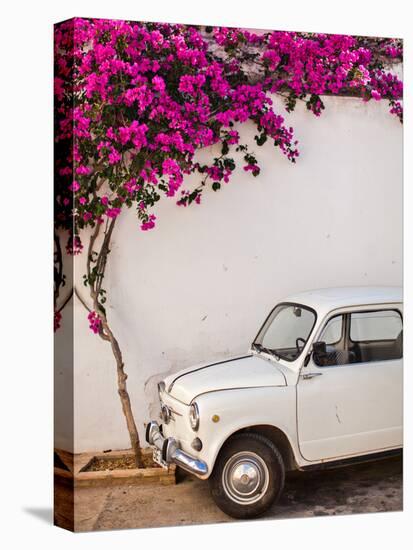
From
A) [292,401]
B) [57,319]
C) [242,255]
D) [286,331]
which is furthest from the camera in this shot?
[242,255]

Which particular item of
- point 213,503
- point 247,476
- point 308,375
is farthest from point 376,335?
point 213,503

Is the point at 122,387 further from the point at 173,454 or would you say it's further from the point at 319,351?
the point at 319,351

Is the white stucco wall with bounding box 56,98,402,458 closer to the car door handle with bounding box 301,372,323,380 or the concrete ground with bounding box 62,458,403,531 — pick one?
the concrete ground with bounding box 62,458,403,531

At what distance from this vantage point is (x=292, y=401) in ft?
18.3

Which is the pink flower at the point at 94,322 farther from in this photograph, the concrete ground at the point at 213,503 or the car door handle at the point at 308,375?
the car door handle at the point at 308,375

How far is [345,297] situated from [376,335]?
35cm

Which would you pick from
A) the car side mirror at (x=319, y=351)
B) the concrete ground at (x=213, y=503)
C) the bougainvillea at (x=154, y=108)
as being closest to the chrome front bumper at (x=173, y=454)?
the concrete ground at (x=213, y=503)

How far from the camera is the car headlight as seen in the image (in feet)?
17.5

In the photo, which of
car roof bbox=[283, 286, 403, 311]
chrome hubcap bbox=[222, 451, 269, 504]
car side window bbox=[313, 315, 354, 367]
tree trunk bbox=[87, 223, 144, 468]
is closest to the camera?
chrome hubcap bbox=[222, 451, 269, 504]

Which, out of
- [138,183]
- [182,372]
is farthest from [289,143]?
[182,372]

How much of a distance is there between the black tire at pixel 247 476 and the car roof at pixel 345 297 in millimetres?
1027

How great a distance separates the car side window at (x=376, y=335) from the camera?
5.83 m

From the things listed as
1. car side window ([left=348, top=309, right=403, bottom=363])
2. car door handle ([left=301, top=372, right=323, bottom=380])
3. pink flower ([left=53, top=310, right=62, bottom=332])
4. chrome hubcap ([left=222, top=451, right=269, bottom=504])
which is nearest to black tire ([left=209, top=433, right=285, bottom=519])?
chrome hubcap ([left=222, top=451, right=269, bottom=504])

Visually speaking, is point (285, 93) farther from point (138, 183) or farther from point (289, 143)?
point (138, 183)
